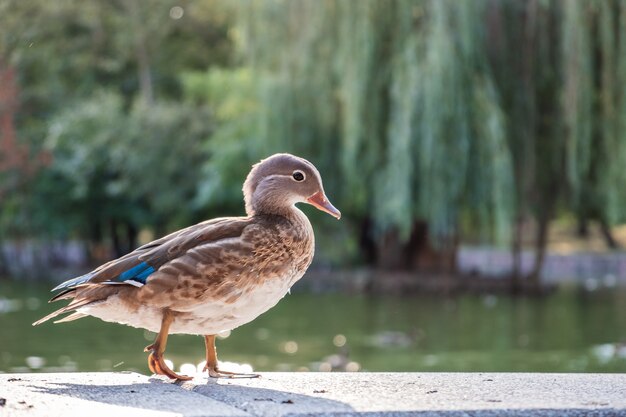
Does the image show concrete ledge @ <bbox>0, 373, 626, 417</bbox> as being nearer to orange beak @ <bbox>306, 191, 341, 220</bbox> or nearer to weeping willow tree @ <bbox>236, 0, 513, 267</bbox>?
orange beak @ <bbox>306, 191, 341, 220</bbox>

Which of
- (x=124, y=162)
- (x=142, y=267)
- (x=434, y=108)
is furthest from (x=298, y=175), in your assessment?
(x=124, y=162)

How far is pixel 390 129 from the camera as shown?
66.0ft

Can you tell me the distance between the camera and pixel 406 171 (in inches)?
773

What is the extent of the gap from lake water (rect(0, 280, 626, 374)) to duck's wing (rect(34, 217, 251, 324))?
741cm

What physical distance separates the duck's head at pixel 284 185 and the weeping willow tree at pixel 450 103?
14.7 m

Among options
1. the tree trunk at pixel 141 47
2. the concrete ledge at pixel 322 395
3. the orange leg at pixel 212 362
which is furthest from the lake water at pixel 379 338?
the tree trunk at pixel 141 47

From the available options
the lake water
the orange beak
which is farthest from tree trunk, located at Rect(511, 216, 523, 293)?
the orange beak

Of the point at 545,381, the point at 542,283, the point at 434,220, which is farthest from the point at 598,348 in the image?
the point at 545,381

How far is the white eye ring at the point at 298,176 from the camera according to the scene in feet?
14.9

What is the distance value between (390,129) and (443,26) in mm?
2060

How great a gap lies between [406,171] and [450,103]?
4.54ft

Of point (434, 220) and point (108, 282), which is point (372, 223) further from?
point (108, 282)

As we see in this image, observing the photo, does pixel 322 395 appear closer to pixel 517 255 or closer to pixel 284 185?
pixel 284 185

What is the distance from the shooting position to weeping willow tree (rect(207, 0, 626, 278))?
1919 centimetres
